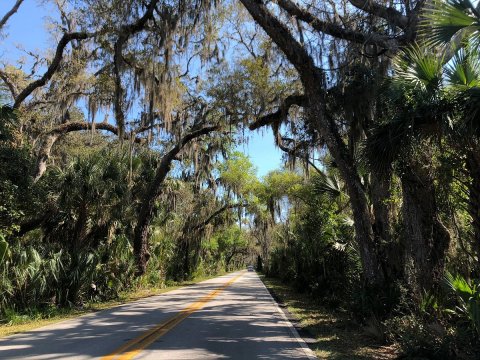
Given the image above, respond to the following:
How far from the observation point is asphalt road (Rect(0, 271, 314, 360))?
282 inches

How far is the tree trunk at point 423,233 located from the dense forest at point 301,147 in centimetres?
3

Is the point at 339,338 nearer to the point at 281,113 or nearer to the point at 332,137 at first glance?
the point at 332,137

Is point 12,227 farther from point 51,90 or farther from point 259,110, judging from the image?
point 259,110

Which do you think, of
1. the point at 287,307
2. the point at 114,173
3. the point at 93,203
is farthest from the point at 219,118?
the point at 287,307

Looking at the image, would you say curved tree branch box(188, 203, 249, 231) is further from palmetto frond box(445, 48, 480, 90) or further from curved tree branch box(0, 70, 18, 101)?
palmetto frond box(445, 48, 480, 90)

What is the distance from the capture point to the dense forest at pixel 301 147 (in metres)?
7.25

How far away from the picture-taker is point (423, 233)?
8.29 meters

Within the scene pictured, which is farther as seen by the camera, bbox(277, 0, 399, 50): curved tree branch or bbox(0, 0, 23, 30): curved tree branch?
bbox(0, 0, 23, 30): curved tree branch

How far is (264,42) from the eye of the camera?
16000 mm

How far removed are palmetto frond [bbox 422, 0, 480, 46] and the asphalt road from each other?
5843 millimetres

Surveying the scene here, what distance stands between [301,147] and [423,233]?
9.16 metres

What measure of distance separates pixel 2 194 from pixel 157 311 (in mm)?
5920

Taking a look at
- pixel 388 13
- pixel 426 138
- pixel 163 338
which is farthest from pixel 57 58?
pixel 426 138

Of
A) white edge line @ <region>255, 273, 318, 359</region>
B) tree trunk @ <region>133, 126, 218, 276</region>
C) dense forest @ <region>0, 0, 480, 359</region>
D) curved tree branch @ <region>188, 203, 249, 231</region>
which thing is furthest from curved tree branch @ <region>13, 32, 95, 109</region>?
curved tree branch @ <region>188, 203, 249, 231</region>
